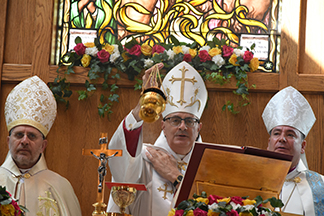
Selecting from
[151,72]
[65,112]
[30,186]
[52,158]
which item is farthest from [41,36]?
[151,72]

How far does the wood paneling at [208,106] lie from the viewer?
555 centimetres

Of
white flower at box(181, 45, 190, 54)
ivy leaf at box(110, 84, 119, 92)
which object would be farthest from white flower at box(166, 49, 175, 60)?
ivy leaf at box(110, 84, 119, 92)

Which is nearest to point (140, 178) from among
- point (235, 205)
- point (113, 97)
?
point (113, 97)

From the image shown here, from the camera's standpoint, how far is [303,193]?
4605 millimetres

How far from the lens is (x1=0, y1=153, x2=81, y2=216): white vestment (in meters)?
4.64

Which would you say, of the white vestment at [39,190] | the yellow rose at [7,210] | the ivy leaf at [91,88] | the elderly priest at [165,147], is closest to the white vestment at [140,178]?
the elderly priest at [165,147]

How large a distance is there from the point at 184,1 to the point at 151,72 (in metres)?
2.48

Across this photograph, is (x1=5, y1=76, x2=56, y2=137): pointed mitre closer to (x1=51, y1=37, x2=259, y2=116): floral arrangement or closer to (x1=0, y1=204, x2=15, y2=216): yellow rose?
(x1=51, y1=37, x2=259, y2=116): floral arrangement

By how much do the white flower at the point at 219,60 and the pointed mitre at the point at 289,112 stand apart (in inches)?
31.8

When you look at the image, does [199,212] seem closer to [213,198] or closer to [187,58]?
[213,198]

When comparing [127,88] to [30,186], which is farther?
[127,88]

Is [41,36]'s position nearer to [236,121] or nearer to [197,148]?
[236,121]

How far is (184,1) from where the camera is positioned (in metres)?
6.07

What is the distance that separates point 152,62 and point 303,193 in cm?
225
